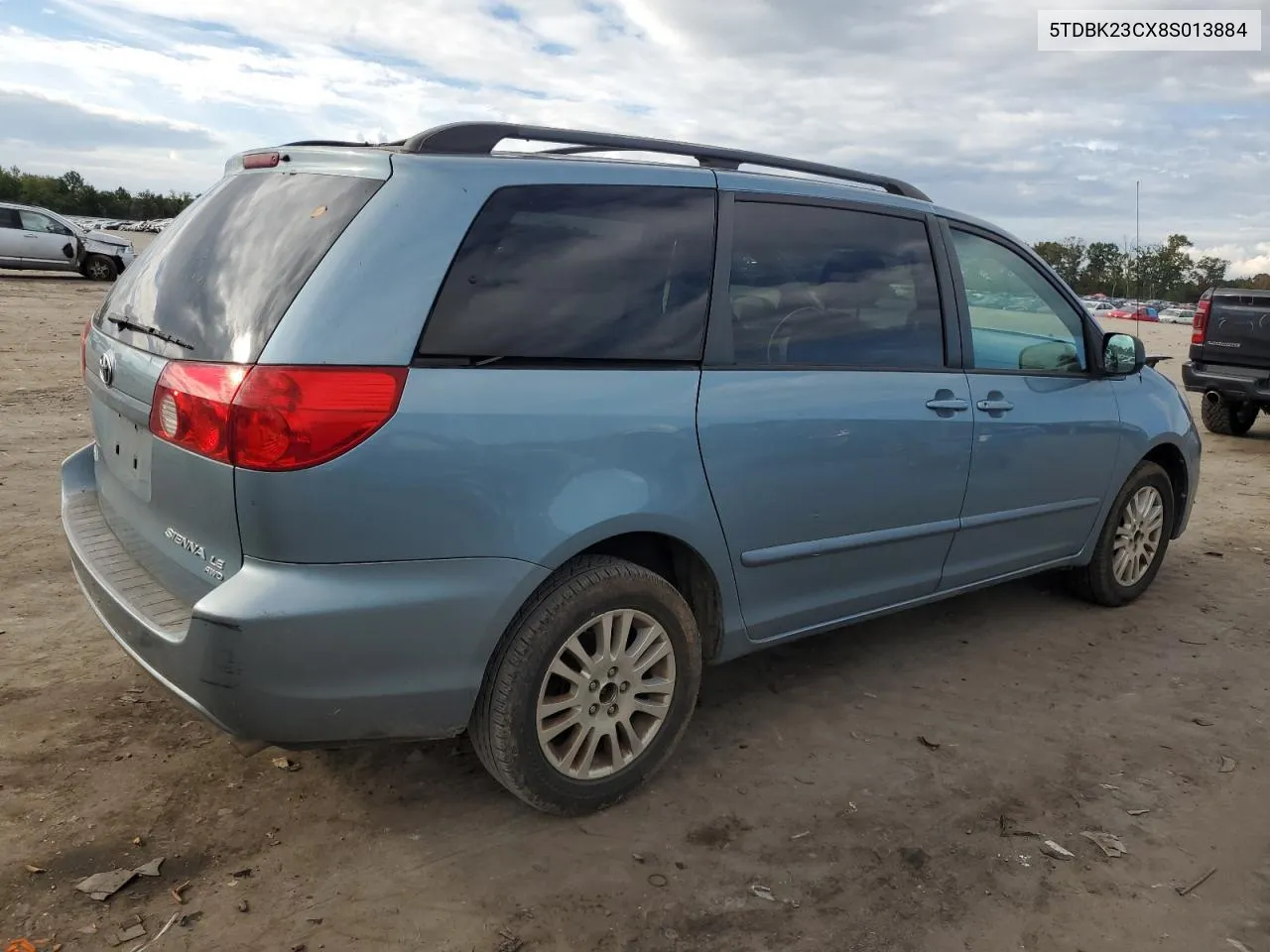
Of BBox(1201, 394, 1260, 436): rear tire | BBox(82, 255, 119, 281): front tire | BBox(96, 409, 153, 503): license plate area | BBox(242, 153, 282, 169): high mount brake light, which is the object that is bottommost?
BBox(1201, 394, 1260, 436): rear tire

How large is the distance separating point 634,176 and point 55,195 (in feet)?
358

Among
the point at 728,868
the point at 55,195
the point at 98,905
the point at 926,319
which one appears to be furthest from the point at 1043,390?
the point at 55,195

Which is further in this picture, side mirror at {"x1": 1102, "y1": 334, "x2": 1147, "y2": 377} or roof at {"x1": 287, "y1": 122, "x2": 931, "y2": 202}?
side mirror at {"x1": 1102, "y1": 334, "x2": 1147, "y2": 377}

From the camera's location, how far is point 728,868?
8.82 feet

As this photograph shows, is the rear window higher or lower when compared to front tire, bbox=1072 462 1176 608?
higher

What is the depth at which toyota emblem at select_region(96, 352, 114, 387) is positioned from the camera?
2832 mm

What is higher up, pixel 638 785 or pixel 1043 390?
pixel 1043 390

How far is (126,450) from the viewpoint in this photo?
2797 mm

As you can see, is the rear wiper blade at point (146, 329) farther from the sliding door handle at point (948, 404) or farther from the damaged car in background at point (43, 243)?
the damaged car in background at point (43, 243)

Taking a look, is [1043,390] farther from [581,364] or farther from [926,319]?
[581,364]

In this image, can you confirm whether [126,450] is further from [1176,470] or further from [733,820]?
[1176,470]

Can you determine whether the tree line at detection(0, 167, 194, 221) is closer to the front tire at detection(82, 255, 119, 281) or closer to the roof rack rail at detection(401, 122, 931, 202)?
the front tire at detection(82, 255, 119, 281)

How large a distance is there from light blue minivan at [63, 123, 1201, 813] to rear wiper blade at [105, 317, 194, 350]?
0.7 inches

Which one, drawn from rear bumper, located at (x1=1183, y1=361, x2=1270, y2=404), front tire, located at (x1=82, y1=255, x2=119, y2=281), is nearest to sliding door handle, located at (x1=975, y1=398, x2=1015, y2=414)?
rear bumper, located at (x1=1183, y1=361, x2=1270, y2=404)
